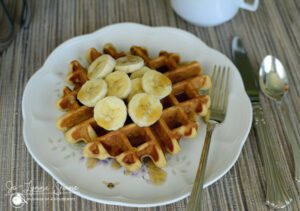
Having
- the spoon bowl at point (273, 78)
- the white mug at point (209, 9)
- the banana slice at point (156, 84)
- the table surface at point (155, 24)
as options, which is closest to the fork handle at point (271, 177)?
the table surface at point (155, 24)

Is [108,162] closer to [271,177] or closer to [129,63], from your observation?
[129,63]

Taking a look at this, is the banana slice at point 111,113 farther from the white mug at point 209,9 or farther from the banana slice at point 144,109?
the white mug at point 209,9

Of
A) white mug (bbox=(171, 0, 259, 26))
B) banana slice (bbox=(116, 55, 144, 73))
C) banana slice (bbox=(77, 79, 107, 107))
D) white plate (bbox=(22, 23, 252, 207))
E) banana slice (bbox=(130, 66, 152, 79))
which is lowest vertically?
white plate (bbox=(22, 23, 252, 207))

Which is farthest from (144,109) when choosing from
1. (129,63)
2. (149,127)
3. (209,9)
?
(209,9)

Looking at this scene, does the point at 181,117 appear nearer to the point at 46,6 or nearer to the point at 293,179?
the point at 293,179

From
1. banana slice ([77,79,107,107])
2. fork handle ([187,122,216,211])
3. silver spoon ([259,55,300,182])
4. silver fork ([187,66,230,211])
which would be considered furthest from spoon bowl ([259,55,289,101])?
banana slice ([77,79,107,107])

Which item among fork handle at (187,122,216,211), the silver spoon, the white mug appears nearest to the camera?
fork handle at (187,122,216,211)

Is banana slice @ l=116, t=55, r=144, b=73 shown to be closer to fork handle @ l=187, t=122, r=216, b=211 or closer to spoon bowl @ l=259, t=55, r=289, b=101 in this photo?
fork handle @ l=187, t=122, r=216, b=211
